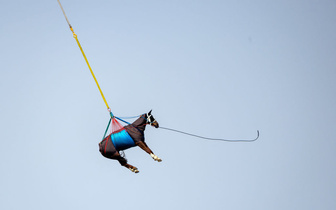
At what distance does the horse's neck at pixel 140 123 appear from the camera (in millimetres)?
14633

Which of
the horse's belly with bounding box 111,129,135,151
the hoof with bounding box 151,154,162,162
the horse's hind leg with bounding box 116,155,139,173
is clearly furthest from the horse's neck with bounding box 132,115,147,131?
the horse's hind leg with bounding box 116,155,139,173

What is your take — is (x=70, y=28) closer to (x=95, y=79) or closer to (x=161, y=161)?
(x=95, y=79)

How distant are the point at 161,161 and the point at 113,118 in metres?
1.88

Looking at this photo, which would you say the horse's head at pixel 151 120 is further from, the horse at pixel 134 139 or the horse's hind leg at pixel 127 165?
the horse's hind leg at pixel 127 165

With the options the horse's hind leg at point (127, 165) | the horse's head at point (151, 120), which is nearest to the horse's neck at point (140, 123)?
the horse's head at point (151, 120)

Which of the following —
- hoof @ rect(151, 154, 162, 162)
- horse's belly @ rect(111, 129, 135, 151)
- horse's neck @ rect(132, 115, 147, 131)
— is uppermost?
horse's neck @ rect(132, 115, 147, 131)

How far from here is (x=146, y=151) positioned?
14.4 m

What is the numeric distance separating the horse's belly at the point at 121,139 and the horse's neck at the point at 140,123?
411 mm

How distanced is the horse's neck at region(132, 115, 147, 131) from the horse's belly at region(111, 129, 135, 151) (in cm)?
41

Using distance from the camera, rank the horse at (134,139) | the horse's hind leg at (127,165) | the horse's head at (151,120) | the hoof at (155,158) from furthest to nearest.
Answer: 1. the horse's hind leg at (127,165)
2. the horse's head at (151,120)
3. the horse at (134,139)
4. the hoof at (155,158)

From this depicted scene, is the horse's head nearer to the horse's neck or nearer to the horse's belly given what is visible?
the horse's neck

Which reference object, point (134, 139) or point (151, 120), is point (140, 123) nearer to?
point (151, 120)

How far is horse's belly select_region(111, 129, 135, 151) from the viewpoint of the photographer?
47.3 feet

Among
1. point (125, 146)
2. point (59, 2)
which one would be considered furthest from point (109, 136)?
point (59, 2)
